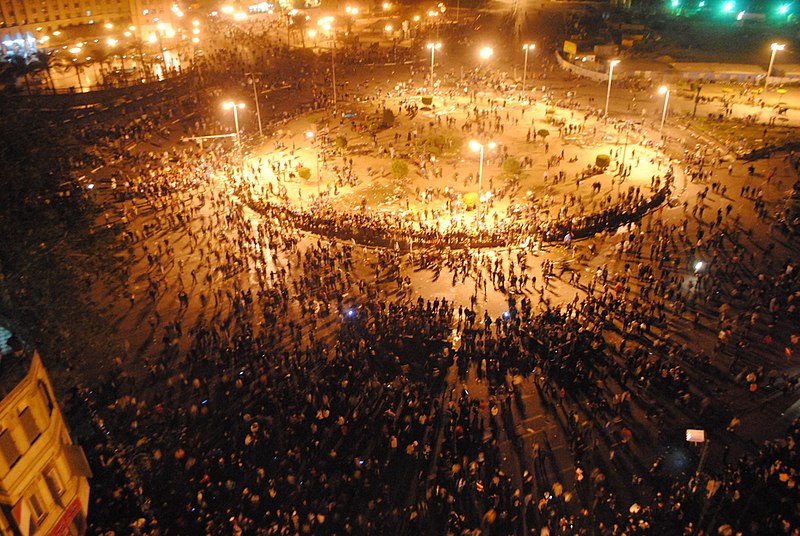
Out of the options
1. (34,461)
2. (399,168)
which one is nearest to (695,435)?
(34,461)

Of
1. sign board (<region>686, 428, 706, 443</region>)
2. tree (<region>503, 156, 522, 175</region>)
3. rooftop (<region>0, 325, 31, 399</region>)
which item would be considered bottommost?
sign board (<region>686, 428, 706, 443</region>)

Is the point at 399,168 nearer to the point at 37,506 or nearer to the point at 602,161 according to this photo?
the point at 602,161

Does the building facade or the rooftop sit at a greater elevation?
the rooftop

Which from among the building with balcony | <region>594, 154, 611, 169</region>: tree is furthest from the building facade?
<region>594, 154, 611, 169</region>: tree

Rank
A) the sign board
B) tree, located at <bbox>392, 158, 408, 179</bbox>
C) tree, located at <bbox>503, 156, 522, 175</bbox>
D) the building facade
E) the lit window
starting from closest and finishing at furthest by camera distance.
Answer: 1. the building facade
2. the lit window
3. the sign board
4. tree, located at <bbox>392, 158, 408, 179</bbox>
5. tree, located at <bbox>503, 156, 522, 175</bbox>

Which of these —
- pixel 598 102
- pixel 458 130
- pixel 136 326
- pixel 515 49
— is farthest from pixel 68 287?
pixel 515 49

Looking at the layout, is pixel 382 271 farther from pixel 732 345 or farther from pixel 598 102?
pixel 598 102

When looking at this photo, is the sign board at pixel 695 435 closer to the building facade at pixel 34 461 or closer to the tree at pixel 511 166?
the building facade at pixel 34 461

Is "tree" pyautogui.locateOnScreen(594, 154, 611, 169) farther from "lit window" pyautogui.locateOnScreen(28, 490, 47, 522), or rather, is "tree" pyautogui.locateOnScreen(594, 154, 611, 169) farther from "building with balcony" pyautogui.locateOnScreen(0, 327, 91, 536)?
"lit window" pyautogui.locateOnScreen(28, 490, 47, 522)
